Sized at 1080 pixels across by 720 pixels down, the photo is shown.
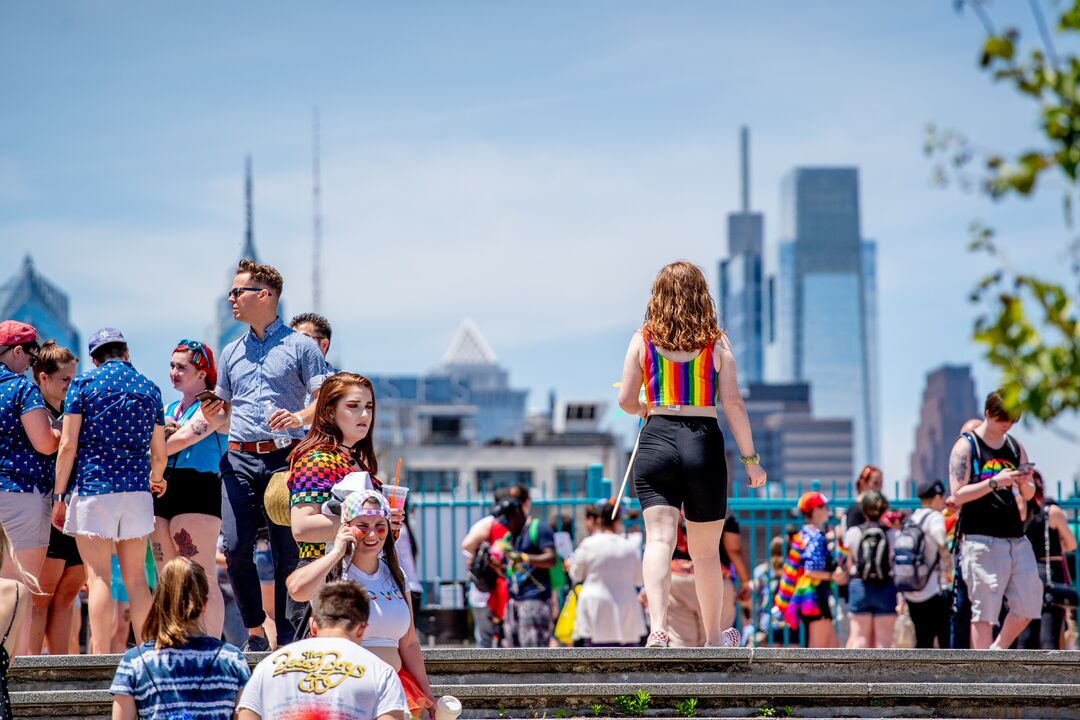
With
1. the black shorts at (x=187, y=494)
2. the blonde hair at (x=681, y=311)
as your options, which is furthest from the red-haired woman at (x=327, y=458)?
the blonde hair at (x=681, y=311)

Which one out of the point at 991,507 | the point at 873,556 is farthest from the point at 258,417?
the point at 873,556

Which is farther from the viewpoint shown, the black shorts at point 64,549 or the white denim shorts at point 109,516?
the black shorts at point 64,549

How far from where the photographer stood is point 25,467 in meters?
7.82

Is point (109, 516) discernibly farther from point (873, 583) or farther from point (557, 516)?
point (557, 516)

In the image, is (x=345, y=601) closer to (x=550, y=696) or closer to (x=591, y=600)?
(x=550, y=696)

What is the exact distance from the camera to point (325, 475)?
6.16m

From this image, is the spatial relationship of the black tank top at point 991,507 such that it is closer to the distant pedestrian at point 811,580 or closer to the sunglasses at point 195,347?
the distant pedestrian at point 811,580

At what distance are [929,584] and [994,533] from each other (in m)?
2.17

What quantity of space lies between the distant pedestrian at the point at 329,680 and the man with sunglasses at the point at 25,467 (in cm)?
325

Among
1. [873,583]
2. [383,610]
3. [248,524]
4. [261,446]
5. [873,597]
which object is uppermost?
[261,446]

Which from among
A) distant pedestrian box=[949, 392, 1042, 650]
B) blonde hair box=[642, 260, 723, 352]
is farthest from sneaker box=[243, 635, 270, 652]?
distant pedestrian box=[949, 392, 1042, 650]

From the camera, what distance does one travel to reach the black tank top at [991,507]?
8781mm

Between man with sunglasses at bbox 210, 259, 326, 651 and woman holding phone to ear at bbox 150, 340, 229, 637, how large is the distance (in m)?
0.14

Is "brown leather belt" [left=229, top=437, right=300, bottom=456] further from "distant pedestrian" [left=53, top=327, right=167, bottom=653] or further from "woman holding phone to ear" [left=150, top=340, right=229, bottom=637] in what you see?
"distant pedestrian" [left=53, top=327, right=167, bottom=653]
